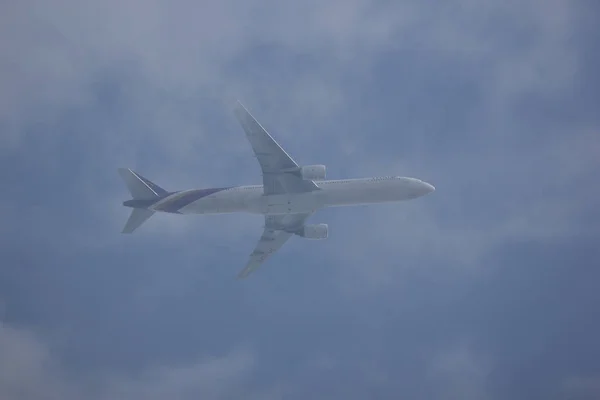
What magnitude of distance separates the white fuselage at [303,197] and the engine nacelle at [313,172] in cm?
164

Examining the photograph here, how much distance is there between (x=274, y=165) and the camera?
80688 mm

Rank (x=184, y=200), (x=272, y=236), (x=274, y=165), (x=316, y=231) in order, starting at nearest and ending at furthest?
1. (x=274, y=165)
2. (x=184, y=200)
3. (x=316, y=231)
4. (x=272, y=236)

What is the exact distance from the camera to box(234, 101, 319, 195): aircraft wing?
262ft

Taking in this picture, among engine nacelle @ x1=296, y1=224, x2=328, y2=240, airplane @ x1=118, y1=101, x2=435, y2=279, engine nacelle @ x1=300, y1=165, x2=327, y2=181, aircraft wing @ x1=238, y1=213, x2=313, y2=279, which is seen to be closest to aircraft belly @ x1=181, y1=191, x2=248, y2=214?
airplane @ x1=118, y1=101, x2=435, y2=279

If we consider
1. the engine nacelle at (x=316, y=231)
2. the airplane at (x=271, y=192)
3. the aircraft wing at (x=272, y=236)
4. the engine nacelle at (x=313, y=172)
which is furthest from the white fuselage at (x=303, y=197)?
the aircraft wing at (x=272, y=236)

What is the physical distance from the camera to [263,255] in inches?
3578

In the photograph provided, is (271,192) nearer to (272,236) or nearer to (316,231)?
(316,231)

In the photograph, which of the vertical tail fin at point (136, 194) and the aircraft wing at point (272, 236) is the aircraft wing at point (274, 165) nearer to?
the aircraft wing at point (272, 236)

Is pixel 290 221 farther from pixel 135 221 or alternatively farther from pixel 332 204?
pixel 135 221

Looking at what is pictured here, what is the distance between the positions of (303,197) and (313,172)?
10.4 ft

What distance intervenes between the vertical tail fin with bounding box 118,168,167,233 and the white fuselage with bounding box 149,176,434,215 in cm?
168

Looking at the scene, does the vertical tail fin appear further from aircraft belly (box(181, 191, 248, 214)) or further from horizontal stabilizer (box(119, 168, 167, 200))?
aircraft belly (box(181, 191, 248, 214))

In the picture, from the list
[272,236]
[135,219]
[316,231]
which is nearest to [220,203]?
[135,219]

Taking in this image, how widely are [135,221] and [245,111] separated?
695 inches
